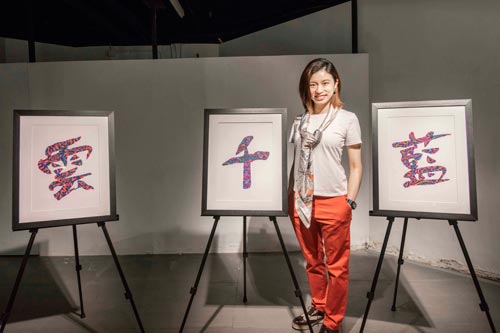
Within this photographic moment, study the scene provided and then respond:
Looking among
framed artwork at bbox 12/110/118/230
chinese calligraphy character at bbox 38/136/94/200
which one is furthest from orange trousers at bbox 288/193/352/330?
chinese calligraphy character at bbox 38/136/94/200

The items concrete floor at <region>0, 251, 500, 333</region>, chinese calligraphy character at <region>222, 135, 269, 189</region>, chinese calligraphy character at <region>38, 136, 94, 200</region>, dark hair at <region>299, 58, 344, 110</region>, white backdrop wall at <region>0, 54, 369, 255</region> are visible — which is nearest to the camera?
dark hair at <region>299, 58, 344, 110</region>

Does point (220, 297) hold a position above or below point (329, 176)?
below

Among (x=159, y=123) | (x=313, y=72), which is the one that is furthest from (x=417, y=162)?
(x=159, y=123)

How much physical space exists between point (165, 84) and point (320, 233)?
234 centimetres

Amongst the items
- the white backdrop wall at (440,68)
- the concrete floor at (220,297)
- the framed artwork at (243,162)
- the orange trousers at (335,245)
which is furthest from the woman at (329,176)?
the white backdrop wall at (440,68)

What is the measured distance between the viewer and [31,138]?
2.16m

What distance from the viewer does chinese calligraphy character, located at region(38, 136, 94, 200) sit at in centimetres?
220

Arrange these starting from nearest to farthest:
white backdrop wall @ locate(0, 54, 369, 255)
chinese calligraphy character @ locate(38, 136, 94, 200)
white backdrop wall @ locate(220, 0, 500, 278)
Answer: chinese calligraphy character @ locate(38, 136, 94, 200) → white backdrop wall @ locate(220, 0, 500, 278) → white backdrop wall @ locate(0, 54, 369, 255)

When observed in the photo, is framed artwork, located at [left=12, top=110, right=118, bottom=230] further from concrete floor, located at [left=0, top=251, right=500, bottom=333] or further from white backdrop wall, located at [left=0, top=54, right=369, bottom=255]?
white backdrop wall, located at [left=0, top=54, right=369, bottom=255]

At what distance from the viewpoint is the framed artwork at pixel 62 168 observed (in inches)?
84.3

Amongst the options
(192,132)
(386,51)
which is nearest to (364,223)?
(386,51)

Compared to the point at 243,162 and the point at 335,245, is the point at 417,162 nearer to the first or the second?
the point at 335,245

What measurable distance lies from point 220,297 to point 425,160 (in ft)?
5.53

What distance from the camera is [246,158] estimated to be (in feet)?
7.59
